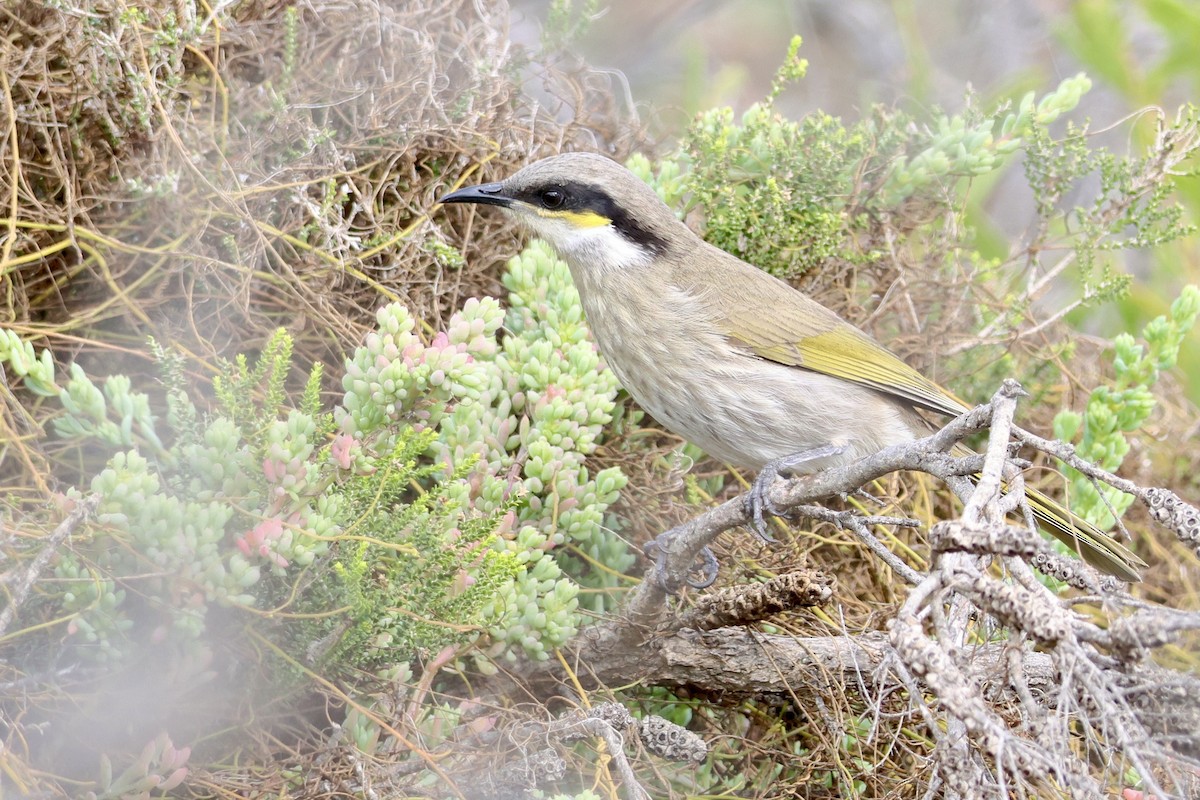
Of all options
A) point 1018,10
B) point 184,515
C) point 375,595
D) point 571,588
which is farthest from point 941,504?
point 1018,10

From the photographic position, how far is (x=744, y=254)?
4.43 metres

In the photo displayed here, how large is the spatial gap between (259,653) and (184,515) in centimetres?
45

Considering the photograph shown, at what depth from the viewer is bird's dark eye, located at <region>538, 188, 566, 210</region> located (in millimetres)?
3918

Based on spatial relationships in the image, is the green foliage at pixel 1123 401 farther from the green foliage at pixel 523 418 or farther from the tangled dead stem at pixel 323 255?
the green foliage at pixel 523 418

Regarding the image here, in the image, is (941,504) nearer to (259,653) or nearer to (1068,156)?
(1068,156)

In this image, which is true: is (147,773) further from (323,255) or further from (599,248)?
(599,248)

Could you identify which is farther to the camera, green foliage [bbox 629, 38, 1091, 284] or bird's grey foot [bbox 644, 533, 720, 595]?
green foliage [bbox 629, 38, 1091, 284]

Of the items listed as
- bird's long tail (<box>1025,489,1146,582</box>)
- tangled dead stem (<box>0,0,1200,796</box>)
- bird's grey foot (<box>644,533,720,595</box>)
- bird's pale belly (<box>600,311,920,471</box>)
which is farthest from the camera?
bird's pale belly (<box>600,311,920,471</box>)

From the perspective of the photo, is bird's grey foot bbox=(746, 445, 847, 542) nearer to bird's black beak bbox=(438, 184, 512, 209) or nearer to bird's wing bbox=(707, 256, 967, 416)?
bird's wing bbox=(707, 256, 967, 416)

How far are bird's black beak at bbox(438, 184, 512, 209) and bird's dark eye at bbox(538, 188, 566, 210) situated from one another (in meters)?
0.12

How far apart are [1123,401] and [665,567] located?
1.89 m

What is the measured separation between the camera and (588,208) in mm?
3992

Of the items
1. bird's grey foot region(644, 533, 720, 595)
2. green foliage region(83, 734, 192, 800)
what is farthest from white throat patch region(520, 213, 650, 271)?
green foliage region(83, 734, 192, 800)

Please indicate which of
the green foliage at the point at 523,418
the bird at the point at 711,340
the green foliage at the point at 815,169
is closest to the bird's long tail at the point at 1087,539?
the bird at the point at 711,340
